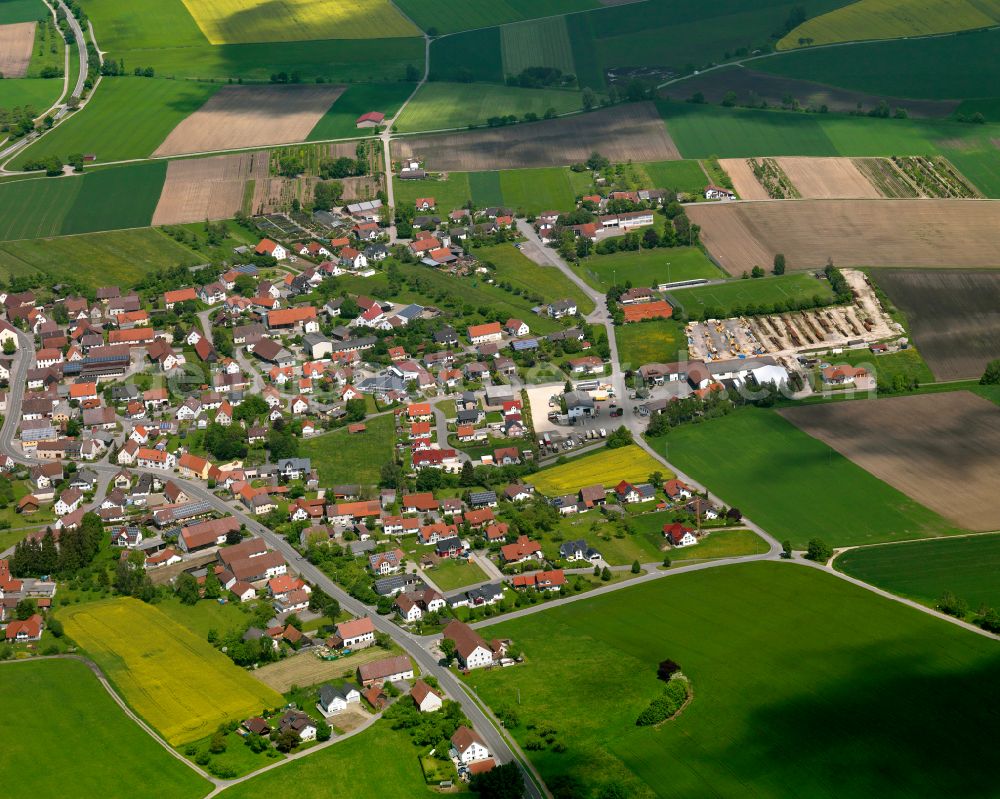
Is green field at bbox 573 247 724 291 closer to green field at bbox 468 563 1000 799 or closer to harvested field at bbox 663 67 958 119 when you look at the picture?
harvested field at bbox 663 67 958 119

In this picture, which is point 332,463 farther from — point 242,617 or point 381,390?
point 242,617

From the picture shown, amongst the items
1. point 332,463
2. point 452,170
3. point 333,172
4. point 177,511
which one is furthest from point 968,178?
point 177,511

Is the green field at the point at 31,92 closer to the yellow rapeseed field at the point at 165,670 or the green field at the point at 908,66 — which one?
the green field at the point at 908,66

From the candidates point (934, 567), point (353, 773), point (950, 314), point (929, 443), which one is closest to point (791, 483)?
point (929, 443)

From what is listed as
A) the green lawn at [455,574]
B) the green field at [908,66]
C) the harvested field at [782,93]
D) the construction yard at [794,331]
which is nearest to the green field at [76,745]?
the green lawn at [455,574]

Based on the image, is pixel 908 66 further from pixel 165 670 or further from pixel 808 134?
pixel 165 670
